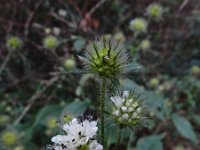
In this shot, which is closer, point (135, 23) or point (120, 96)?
point (120, 96)

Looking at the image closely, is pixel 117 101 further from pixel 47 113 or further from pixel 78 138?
pixel 47 113

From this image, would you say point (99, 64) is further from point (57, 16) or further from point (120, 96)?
point (57, 16)

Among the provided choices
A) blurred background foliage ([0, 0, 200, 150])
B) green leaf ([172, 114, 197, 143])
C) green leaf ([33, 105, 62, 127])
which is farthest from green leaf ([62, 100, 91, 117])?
green leaf ([172, 114, 197, 143])

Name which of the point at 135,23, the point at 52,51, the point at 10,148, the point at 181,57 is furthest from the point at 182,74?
the point at 10,148

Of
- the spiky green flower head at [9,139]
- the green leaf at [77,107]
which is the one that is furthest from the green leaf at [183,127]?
the spiky green flower head at [9,139]

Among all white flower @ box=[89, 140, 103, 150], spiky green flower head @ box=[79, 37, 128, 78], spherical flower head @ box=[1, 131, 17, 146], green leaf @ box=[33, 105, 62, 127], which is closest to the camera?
white flower @ box=[89, 140, 103, 150]

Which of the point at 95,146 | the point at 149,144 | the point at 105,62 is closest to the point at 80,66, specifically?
the point at 149,144

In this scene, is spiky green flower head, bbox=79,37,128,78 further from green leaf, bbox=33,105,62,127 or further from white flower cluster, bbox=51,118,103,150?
green leaf, bbox=33,105,62,127
